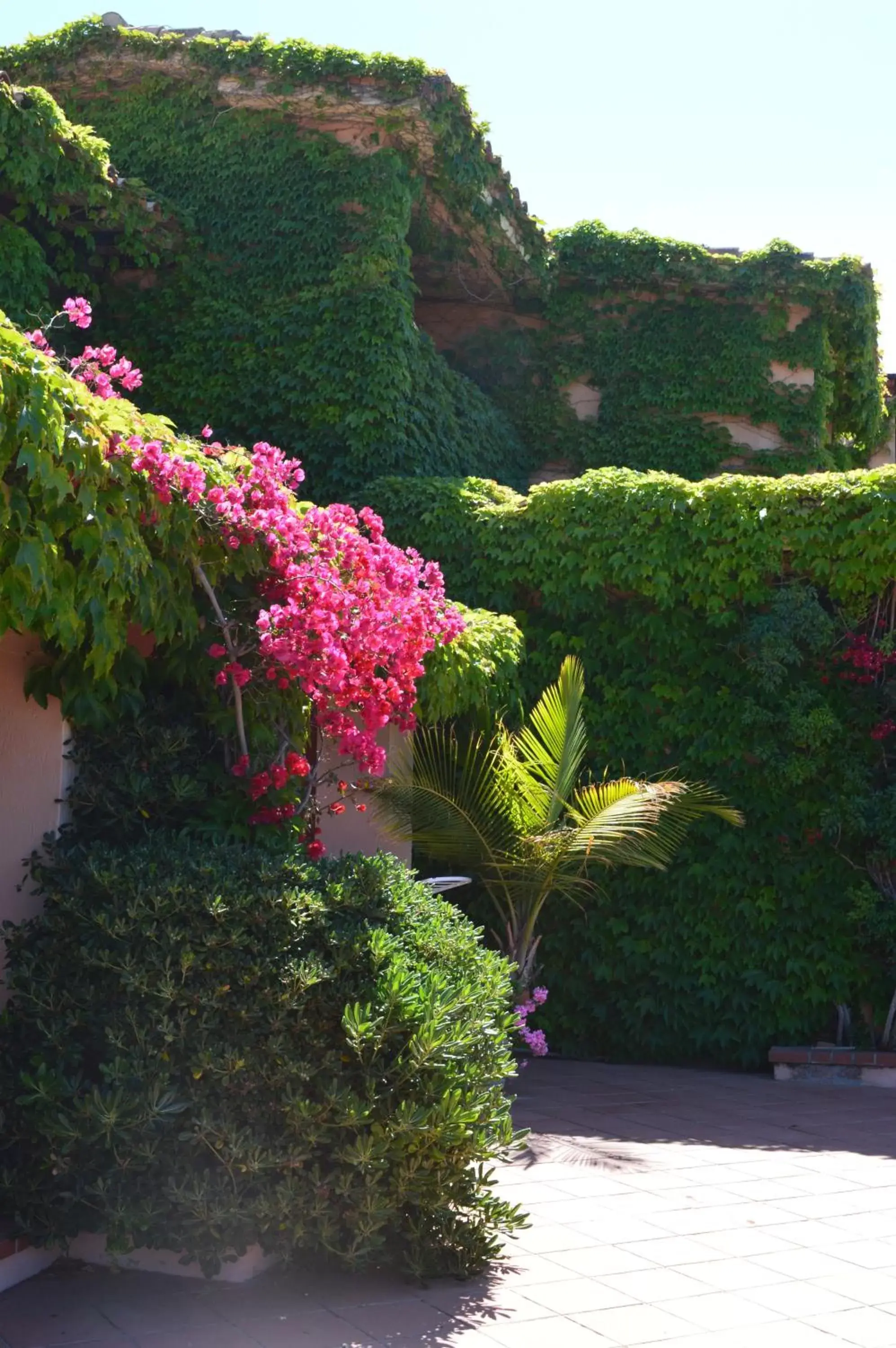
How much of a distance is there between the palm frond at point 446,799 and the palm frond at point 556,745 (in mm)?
274

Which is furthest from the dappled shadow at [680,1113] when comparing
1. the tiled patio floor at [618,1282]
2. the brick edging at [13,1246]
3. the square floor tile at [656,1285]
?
the brick edging at [13,1246]

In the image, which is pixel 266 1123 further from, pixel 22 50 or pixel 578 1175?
pixel 22 50

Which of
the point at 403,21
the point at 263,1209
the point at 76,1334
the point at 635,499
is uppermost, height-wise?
the point at 403,21

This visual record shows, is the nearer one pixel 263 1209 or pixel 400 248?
pixel 263 1209

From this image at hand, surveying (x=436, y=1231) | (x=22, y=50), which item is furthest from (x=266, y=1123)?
(x=22, y=50)

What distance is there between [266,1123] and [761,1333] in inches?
69.9

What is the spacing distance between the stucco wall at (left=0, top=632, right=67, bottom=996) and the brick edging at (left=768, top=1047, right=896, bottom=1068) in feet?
19.6

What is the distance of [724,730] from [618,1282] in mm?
5471

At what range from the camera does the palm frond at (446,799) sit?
877cm

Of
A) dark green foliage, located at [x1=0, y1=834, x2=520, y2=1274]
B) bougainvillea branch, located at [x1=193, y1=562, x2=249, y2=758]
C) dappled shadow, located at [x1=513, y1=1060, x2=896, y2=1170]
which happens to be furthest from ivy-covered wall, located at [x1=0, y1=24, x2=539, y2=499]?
dark green foliage, located at [x1=0, y1=834, x2=520, y2=1274]

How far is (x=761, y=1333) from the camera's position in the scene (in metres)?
4.52

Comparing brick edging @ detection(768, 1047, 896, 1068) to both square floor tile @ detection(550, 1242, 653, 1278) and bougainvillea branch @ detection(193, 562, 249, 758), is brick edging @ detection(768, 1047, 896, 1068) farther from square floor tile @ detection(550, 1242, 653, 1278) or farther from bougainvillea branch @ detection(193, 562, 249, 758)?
bougainvillea branch @ detection(193, 562, 249, 758)

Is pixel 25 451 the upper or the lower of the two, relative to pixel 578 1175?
upper

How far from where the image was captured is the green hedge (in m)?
9.73
